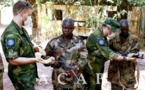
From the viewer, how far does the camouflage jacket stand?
3.47 metres

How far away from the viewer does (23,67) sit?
299cm

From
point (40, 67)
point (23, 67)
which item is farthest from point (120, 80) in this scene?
point (40, 67)

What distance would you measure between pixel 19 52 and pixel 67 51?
0.66 meters

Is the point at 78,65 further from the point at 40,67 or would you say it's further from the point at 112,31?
the point at 40,67

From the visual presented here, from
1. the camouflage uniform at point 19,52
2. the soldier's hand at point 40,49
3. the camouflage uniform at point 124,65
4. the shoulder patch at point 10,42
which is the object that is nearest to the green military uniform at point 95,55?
the camouflage uniform at point 124,65

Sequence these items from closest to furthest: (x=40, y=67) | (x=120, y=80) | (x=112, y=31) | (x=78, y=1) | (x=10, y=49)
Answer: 1. (x=10, y=49)
2. (x=112, y=31)
3. (x=120, y=80)
4. (x=40, y=67)
5. (x=78, y=1)

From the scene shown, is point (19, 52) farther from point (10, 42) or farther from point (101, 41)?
point (101, 41)

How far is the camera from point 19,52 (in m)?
2.91

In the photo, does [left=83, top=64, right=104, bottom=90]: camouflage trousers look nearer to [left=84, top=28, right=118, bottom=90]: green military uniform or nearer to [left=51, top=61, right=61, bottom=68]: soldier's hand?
[left=84, top=28, right=118, bottom=90]: green military uniform

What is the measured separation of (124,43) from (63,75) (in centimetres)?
109

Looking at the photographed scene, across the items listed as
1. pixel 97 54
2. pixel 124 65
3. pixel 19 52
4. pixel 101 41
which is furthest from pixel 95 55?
pixel 19 52

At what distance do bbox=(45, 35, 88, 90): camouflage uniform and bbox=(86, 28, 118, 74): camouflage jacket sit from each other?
30cm

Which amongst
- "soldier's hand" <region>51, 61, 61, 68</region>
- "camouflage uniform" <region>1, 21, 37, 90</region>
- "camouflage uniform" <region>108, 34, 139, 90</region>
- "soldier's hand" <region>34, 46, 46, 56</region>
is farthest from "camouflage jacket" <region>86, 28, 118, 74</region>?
"camouflage uniform" <region>1, 21, 37, 90</region>

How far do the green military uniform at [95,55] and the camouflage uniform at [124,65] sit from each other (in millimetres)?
248
